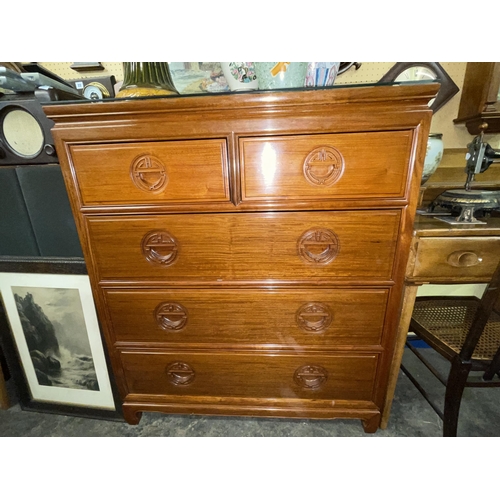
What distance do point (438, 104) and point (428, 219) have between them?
79 cm

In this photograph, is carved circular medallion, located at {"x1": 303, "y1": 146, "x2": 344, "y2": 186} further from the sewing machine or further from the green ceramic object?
the green ceramic object

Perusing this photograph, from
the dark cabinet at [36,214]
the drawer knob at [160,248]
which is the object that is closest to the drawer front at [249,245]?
the drawer knob at [160,248]

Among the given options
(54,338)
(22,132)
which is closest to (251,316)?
(54,338)

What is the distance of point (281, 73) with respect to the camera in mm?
898

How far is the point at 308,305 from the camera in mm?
969

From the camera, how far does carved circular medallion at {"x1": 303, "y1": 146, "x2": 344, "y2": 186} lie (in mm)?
800

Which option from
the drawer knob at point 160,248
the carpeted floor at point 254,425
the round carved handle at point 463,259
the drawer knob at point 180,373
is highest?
the drawer knob at point 160,248

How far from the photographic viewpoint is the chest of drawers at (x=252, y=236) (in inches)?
30.8

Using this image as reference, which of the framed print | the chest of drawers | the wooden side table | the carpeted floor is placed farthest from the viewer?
the carpeted floor

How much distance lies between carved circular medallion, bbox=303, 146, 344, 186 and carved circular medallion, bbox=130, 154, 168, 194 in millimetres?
489

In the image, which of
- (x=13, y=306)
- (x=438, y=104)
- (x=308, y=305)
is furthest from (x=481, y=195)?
(x=13, y=306)

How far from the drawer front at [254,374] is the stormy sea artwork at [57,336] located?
0.87 ft

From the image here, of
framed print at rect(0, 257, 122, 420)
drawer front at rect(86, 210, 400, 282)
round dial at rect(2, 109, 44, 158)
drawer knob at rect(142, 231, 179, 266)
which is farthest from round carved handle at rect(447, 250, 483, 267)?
round dial at rect(2, 109, 44, 158)

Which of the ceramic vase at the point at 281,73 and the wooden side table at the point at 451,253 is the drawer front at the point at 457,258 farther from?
the ceramic vase at the point at 281,73
